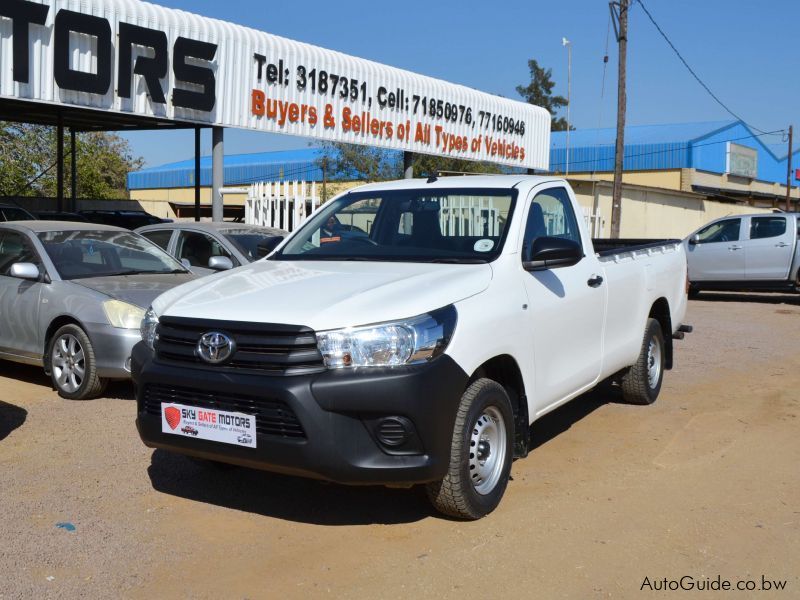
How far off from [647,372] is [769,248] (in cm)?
1204

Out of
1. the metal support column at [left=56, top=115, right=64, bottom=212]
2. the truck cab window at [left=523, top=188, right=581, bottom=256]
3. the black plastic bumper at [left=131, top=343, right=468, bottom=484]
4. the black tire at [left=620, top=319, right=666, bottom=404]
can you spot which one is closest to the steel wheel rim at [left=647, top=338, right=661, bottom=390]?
the black tire at [left=620, top=319, right=666, bottom=404]

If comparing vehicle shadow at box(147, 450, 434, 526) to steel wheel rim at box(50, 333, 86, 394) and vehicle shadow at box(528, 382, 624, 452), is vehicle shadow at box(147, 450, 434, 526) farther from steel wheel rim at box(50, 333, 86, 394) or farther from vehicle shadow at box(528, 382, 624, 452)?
steel wheel rim at box(50, 333, 86, 394)

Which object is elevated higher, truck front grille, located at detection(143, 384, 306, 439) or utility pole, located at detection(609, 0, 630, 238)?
utility pole, located at detection(609, 0, 630, 238)

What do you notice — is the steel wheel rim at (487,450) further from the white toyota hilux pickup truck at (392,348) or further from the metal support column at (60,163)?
the metal support column at (60,163)

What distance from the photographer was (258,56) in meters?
15.7

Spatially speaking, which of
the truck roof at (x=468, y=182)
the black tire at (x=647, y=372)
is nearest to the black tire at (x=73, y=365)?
the truck roof at (x=468, y=182)

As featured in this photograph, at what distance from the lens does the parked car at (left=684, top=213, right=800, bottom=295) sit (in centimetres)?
1803

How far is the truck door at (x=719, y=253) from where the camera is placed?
1844cm

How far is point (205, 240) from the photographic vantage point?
10.6 meters

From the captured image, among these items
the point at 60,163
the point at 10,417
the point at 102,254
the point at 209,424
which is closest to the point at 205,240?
the point at 102,254

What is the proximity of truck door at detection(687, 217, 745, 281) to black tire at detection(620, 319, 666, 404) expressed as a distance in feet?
37.6

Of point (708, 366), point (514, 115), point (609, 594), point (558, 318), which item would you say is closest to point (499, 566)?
point (609, 594)

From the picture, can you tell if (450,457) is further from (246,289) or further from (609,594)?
(246,289)

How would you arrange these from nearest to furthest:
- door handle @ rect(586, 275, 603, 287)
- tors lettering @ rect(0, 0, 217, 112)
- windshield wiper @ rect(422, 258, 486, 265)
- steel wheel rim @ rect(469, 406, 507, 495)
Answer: steel wheel rim @ rect(469, 406, 507, 495) → windshield wiper @ rect(422, 258, 486, 265) → door handle @ rect(586, 275, 603, 287) → tors lettering @ rect(0, 0, 217, 112)
